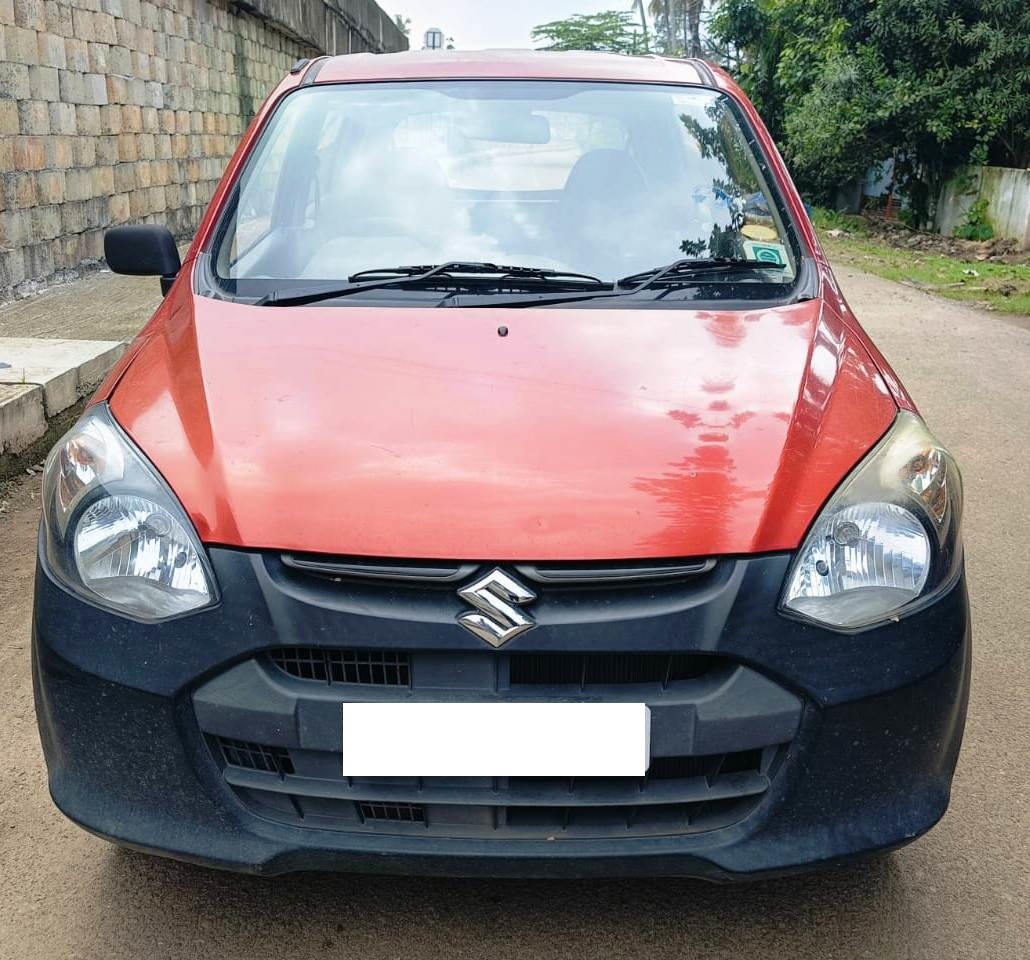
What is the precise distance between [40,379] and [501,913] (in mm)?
3807

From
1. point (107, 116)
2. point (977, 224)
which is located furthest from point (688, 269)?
point (977, 224)

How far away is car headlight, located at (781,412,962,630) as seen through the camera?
6.27 feet

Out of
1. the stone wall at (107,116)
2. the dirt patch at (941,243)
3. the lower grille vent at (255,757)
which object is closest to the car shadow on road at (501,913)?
the lower grille vent at (255,757)

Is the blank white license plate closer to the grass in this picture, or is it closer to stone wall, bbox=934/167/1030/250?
the grass

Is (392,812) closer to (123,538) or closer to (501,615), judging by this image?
(501,615)

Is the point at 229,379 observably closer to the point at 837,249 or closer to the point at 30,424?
the point at 30,424

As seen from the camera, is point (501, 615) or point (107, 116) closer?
point (501, 615)

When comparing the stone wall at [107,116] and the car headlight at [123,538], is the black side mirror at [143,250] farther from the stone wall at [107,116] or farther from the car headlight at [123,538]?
the stone wall at [107,116]

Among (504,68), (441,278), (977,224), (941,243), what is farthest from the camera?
(941,243)

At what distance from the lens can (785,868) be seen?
1904 millimetres

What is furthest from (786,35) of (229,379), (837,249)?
(229,379)

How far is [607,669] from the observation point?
1.85 metres

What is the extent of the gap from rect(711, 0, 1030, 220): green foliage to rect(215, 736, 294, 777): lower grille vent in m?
15.3

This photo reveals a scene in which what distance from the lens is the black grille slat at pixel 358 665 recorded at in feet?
6.09
